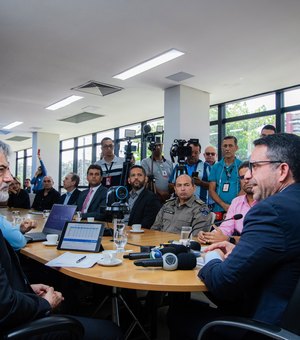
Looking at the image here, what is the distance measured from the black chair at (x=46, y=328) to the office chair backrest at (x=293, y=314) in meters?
0.69

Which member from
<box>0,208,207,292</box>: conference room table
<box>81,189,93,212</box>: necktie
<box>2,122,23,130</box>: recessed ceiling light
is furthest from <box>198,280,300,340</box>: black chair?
<box>2,122,23,130</box>: recessed ceiling light

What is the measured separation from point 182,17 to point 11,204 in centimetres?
419

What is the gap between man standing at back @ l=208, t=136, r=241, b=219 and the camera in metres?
3.68

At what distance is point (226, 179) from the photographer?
3.75m

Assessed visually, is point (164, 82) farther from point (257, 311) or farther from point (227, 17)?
point (257, 311)

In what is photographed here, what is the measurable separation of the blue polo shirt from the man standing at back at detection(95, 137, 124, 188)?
1.28 meters

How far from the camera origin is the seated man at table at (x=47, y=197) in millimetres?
5164

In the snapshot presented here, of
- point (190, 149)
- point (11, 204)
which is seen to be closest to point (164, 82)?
point (190, 149)

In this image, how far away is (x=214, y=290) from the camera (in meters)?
1.19

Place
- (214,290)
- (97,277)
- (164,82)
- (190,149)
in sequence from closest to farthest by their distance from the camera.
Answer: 1. (214,290)
2. (97,277)
3. (190,149)
4. (164,82)

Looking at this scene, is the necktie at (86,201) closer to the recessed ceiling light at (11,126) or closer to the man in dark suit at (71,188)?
the man in dark suit at (71,188)

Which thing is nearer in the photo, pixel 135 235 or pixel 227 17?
pixel 135 235

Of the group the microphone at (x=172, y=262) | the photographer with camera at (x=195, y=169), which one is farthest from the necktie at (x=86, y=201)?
the microphone at (x=172, y=262)

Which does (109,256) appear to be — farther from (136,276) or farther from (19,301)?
(19,301)
